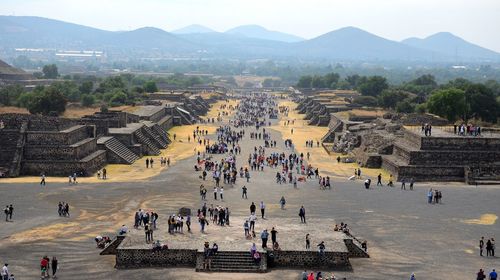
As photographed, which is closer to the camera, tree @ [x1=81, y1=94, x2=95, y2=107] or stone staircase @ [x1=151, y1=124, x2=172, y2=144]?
stone staircase @ [x1=151, y1=124, x2=172, y2=144]

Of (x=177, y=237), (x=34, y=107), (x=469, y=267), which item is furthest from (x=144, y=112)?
(x=469, y=267)

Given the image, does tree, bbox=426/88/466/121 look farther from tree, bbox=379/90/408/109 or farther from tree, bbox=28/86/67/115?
tree, bbox=28/86/67/115

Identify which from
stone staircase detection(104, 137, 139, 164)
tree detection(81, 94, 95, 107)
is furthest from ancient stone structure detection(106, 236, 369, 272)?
tree detection(81, 94, 95, 107)

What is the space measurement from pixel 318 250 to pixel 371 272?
1.90m

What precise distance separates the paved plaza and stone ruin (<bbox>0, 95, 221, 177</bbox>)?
2271 millimetres

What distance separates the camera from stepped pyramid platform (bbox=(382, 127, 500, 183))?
41.0m

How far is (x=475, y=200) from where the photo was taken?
114 ft

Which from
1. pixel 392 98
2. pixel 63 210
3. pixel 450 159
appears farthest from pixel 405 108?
pixel 63 210

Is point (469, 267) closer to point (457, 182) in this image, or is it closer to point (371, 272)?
point (371, 272)

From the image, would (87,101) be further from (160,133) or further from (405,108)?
(405,108)

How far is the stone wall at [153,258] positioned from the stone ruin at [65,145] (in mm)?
19414

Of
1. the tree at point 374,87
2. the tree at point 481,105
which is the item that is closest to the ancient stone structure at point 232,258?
the tree at point 481,105

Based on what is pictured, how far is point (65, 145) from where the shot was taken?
41.8 meters

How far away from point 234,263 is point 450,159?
2368cm
